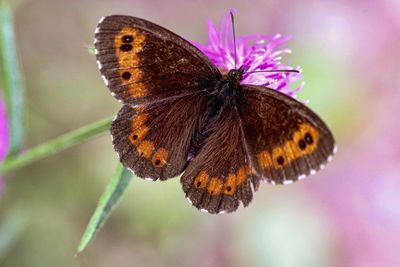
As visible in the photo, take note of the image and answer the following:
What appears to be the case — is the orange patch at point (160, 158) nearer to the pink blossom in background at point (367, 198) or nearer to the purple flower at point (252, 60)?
the purple flower at point (252, 60)

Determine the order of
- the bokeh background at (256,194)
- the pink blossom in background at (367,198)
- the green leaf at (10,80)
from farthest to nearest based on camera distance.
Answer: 1. the pink blossom in background at (367,198)
2. the bokeh background at (256,194)
3. the green leaf at (10,80)

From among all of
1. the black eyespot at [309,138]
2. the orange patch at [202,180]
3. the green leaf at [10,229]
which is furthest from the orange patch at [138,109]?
the green leaf at [10,229]

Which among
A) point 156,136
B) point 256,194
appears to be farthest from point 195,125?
point 256,194

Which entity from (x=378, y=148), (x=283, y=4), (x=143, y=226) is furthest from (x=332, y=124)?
(x=143, y=226)

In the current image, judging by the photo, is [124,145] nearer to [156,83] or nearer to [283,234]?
[156,83]

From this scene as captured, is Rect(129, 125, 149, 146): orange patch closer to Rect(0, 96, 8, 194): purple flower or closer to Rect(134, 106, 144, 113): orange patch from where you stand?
Rect(134, 106, 144, 113): orange patch

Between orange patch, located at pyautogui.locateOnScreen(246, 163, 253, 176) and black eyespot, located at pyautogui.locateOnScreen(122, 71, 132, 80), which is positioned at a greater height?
black eyespot, located at pyautogui.locateOnScreen(122, 71, 132, 80)

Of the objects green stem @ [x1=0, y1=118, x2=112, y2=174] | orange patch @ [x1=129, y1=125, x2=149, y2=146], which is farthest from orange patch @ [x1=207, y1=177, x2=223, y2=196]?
green stem @ [x1=0, y1=118, x2=112, y2=174]
